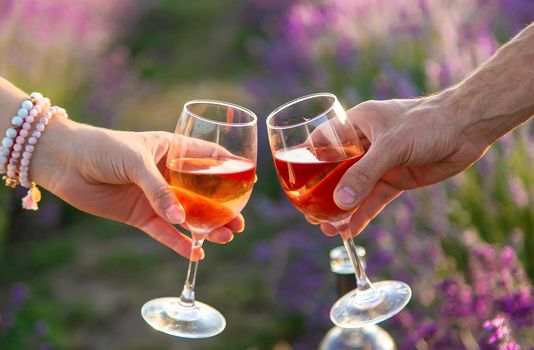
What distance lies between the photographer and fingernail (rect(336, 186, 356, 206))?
7.62ft

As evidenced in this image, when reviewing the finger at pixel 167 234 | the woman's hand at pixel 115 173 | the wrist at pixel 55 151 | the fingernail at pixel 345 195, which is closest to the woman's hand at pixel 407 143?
the fingernail at pixel 345 195

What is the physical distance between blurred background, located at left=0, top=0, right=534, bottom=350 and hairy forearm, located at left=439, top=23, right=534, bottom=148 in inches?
17.4

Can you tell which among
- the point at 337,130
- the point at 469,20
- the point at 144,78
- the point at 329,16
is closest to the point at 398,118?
the point at 337,130

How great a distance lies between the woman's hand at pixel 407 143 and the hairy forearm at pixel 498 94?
0.08ft

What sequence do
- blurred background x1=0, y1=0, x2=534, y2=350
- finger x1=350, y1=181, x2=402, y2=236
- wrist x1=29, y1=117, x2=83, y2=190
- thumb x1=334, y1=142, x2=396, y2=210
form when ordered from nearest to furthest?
1. thumb x1=334, y1=142, x2=396, y2=210
2. wrist x1=29, y1=117, x2=83, y2=190
3. finger x1=350, y1=181, x2=402, y2=236
4. blurred background x1=0, y1=0, x2=534, y2=350

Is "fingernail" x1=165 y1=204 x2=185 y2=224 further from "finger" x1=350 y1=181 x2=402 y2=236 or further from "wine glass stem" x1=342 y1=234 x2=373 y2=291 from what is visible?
"finger" x1=350 y1=181 x2=402 y2=236

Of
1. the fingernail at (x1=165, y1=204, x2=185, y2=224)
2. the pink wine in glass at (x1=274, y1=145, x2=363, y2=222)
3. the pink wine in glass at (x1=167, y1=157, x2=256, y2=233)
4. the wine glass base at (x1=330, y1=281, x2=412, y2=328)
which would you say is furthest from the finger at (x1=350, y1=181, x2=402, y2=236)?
the fingernail at (x1=165, y1=204, x2=185, y2=224)

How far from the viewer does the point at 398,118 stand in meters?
2.56

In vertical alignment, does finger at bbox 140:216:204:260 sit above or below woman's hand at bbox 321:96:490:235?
below

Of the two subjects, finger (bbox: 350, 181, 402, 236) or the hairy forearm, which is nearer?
the hairy forearm

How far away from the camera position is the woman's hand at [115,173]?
94.3 inches

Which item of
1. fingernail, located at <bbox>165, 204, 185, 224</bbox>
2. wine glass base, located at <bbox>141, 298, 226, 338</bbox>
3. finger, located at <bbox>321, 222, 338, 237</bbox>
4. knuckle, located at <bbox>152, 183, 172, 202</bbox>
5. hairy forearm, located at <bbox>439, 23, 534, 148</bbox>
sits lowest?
wine glass base, located at <bbox>141, 298, 226, 338</bbox>

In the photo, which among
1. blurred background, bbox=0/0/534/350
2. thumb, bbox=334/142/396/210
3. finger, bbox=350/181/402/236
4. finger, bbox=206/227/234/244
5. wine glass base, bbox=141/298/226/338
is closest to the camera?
Answer: thumb, bbox=334/142/396/210

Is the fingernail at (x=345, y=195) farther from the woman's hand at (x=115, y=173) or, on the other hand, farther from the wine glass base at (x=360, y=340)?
the wine glass base at (x=360, y=340)
